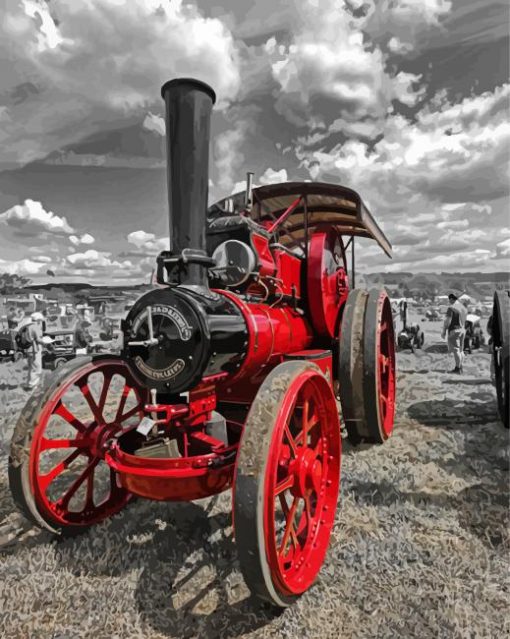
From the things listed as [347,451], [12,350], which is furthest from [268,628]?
[12,350]

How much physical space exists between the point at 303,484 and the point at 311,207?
2933mm

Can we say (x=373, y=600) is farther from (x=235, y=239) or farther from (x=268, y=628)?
(x=235, y=239)

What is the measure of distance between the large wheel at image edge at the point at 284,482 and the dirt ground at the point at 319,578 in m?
0.17

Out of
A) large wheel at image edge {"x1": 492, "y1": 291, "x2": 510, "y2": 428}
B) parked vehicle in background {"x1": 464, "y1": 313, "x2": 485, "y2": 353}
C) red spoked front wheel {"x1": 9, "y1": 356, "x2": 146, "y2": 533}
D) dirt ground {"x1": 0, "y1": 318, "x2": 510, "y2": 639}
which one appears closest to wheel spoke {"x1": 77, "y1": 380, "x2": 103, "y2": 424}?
red spoked front wheel {"x1": 9, "y1": 356, "x2": 146, "y2": 533}

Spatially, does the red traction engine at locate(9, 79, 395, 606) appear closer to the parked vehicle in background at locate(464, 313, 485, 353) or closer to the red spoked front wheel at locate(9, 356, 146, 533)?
the red spoked front wheel at locate(9, 356, 146, 533)

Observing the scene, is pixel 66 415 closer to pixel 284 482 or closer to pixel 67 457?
pixel 67 457

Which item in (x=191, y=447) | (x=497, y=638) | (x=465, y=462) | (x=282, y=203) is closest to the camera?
(x=497, y=638)

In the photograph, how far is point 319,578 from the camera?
2160mm

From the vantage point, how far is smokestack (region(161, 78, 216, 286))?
2.24 meters

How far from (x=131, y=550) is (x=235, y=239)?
1951 mm

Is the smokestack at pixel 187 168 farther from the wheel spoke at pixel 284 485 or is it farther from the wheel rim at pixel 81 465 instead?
the wheel spoke at pixel 284 485

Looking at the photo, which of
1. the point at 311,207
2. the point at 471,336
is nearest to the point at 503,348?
the point at 311,207

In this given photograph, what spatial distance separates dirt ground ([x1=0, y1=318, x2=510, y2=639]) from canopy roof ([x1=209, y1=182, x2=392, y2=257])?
216 centimetres

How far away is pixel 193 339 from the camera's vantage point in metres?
2.10
